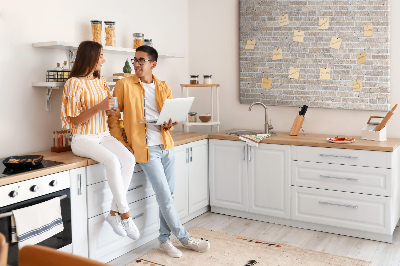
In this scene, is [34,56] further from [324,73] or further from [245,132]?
[324,73]

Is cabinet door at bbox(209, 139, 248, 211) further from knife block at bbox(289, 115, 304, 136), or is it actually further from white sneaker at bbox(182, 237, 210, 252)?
white sneaker at bbox(182, 237, 210, 252)

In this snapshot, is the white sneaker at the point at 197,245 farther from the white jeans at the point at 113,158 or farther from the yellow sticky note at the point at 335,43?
the yellow sticky note at the point at 335,43

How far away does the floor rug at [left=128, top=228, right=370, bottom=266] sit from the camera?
10.5 feet

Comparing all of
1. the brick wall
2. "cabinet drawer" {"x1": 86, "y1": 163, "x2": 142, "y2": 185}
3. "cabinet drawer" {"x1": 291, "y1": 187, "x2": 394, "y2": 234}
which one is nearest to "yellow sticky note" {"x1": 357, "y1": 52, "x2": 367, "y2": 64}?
the brick wall

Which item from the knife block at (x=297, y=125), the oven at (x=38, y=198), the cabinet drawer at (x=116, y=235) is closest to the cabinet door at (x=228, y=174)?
the knife block at (x=297, y=125)

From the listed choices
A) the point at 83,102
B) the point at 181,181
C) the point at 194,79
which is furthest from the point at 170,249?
the point at 194,79

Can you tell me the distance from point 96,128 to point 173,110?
20.9 inches

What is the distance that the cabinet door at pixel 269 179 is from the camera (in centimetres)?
391

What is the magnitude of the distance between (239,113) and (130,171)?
189cm

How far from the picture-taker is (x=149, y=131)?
3264mm

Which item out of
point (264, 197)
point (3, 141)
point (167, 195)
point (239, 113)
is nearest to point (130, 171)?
point (167, 195)

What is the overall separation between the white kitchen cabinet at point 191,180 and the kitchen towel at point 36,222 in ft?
4.36

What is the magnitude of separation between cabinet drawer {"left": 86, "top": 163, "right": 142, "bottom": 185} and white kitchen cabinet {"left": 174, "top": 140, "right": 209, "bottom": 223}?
878 millimetres

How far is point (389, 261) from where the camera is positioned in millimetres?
3193
